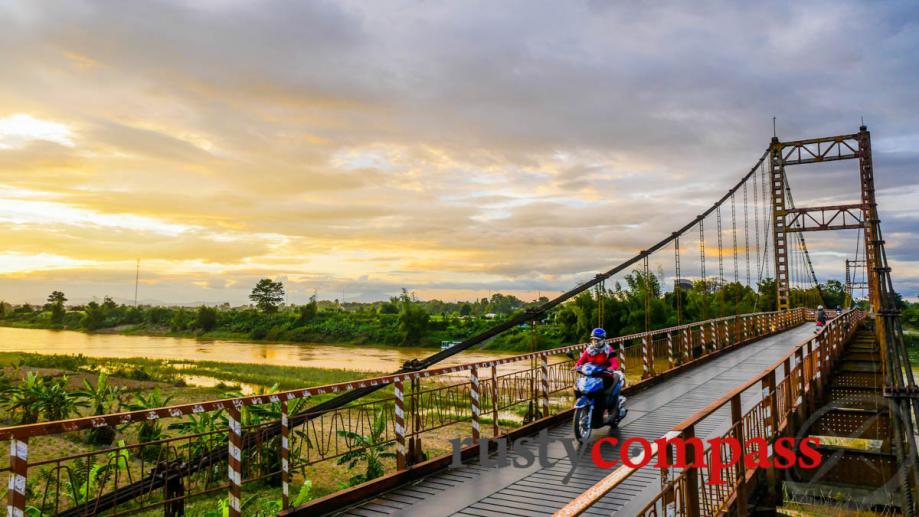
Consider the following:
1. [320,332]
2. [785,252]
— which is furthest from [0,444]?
[320,332]

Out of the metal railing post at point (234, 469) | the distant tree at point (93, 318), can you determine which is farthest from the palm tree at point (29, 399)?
the distant tree at point (93, 318)

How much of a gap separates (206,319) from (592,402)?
266 feet

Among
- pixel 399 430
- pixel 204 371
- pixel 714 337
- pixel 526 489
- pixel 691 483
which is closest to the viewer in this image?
pixel 691 483

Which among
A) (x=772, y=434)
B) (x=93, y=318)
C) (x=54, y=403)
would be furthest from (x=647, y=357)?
(x=93, y=318)

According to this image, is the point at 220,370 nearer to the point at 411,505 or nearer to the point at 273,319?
the point at 411,505

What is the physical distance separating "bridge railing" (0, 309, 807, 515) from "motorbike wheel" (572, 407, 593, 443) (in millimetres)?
1040

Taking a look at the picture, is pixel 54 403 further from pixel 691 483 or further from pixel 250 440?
pixel 691 483

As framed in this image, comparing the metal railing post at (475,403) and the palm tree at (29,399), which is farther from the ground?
the metal railing post at (475,403)

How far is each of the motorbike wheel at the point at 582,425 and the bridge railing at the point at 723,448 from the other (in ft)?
2.57

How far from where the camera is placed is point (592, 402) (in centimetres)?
726

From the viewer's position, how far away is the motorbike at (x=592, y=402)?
284 inches

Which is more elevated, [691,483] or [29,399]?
[691,483]

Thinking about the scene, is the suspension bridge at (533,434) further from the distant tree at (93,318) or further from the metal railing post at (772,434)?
the distant tree at (93,318)

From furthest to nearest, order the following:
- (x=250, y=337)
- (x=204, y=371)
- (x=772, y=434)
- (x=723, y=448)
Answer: (x=250, y=337) → (x=204, y=371) → (x=772, y=434) → (x=723, y=448)
